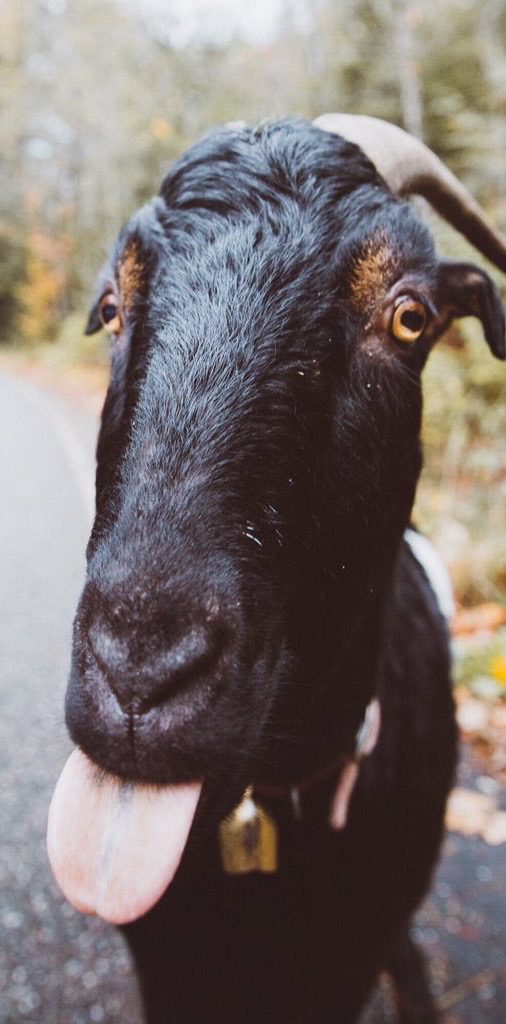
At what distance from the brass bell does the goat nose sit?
87 centimetres

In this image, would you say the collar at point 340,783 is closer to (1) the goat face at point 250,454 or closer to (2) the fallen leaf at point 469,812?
(1) the goat face at point 250,454

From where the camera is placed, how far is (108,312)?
6.91ft

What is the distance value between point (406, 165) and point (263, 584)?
145 cm

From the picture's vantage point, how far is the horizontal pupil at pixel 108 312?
2.08 meters

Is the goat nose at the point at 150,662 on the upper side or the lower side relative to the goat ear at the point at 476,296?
lower

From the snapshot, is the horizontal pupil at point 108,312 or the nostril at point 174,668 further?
the horizontal pupil at point 108,312

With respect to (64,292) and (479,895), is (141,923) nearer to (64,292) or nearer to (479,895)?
(479,895)

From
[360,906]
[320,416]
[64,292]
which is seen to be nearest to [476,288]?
[320,416]

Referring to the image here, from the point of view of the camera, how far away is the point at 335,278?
1684 millimetres

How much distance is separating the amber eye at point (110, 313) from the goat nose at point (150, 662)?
3.49 ft

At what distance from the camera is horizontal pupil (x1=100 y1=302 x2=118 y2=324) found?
208cm

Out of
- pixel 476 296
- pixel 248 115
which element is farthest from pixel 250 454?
pixel 248 115

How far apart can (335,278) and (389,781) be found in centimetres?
151

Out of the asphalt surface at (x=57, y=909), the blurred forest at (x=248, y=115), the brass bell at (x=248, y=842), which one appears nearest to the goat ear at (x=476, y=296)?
the blurred forest at (x=248, y=115)
